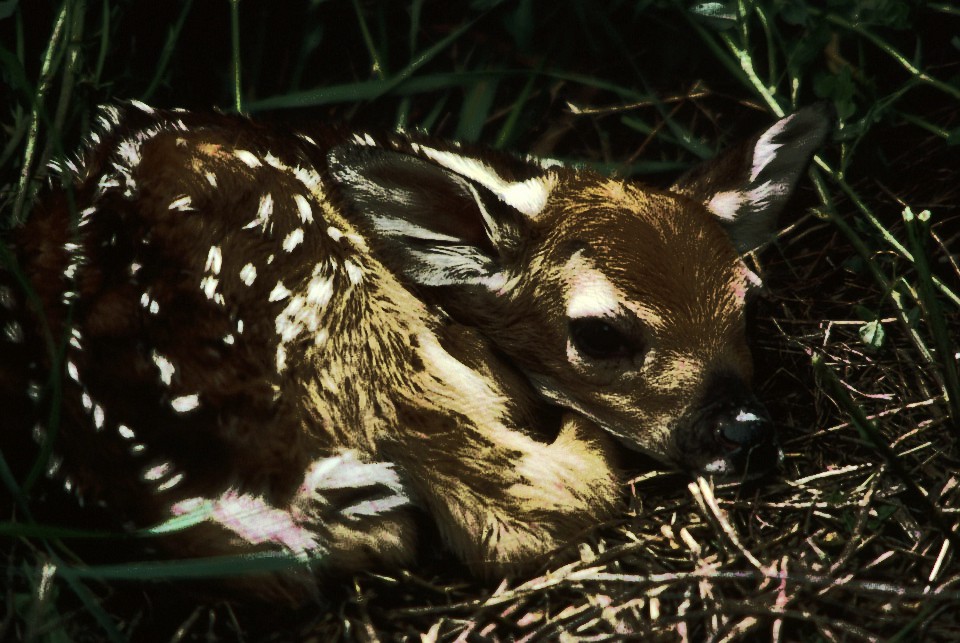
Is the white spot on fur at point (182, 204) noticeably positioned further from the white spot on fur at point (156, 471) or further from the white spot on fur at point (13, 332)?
the white spot on fur at point (156, 471)

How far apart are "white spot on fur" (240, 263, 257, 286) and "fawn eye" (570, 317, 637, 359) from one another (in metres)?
0.68

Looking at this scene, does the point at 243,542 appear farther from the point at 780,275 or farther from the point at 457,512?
the point at 780,275

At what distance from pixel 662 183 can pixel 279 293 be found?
4.48 feet

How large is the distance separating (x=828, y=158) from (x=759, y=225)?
22.7 inches

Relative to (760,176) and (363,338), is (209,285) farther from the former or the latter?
(760,176)

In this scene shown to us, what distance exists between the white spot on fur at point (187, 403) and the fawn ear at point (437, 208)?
0.54m

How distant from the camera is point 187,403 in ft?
6.04

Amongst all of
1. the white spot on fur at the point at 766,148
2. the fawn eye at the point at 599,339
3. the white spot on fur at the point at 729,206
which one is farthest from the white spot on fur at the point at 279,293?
the white spot on fur at the point at 766,148

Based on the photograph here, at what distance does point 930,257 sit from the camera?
2496mm

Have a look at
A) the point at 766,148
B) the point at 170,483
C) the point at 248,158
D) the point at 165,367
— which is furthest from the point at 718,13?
the point at 170,483

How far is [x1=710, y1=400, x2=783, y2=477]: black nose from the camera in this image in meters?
1.98

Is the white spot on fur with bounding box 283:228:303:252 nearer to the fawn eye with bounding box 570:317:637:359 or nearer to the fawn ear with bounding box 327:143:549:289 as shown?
the fawn ear with bounding box 327:143:549:289

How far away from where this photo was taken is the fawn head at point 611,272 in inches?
79.8

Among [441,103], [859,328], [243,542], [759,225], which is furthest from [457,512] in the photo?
[441,103]
